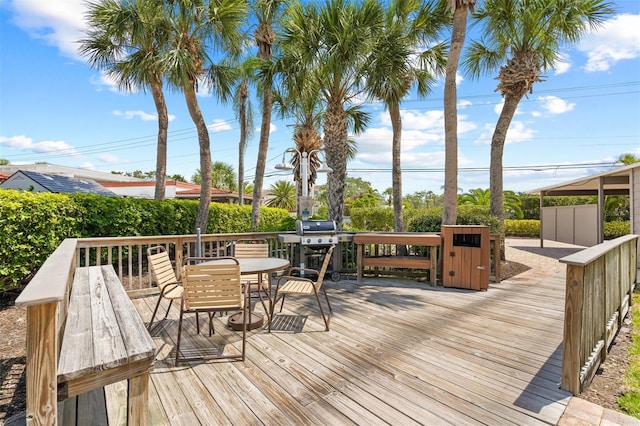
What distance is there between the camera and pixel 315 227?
209 inches

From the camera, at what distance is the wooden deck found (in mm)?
1883

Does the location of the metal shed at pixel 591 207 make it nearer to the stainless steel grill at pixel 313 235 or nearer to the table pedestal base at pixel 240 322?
the stainless steel grill at pixel 313 235

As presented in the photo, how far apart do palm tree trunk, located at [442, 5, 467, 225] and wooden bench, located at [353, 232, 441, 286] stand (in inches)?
44.3

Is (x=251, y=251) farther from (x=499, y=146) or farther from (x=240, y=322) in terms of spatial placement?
(x=499, y=146)

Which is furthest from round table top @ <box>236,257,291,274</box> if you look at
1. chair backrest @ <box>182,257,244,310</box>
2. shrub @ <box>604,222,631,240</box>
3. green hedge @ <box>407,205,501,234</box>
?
shrub @ <box>604,222,631,240</box>

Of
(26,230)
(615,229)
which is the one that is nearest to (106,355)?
(26,230)

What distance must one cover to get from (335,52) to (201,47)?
368 centimetres

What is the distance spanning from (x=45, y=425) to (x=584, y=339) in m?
Result: 3.00

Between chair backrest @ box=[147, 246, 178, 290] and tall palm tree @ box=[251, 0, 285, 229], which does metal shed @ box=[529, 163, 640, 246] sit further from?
chair backrest @ box=[147, 246, 178, 290]

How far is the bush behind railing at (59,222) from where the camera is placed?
13.3 feet

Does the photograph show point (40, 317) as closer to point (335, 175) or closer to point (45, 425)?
point (45, 425)

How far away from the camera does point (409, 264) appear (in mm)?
5324

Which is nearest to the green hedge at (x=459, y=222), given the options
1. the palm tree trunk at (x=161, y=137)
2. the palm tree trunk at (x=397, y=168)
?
the palm tree trunk at (x=397, y=168)

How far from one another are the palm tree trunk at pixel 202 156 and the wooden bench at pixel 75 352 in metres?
5.71
